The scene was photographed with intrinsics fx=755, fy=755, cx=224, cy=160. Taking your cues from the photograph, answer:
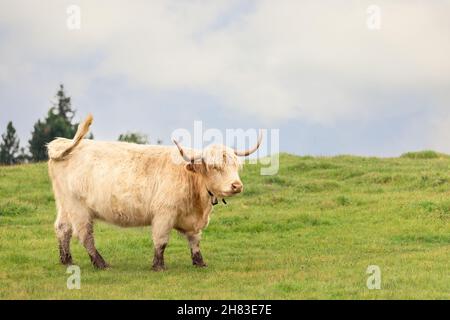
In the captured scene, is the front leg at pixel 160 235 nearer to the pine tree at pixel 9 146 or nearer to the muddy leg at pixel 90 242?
the muddy leg at pixel 90 242

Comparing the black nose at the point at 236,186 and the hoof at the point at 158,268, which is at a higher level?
the black nose at the point at 236,186

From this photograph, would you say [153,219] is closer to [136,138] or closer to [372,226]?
[372,226]

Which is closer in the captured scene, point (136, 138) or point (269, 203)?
point (269, 203)

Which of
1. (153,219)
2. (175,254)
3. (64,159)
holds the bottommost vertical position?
(175,254)

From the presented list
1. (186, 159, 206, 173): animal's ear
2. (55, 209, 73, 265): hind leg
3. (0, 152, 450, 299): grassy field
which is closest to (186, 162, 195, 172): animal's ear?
(186, 159, 206, 173): animal's ear

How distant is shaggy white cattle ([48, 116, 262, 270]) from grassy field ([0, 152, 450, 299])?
34.0 inches

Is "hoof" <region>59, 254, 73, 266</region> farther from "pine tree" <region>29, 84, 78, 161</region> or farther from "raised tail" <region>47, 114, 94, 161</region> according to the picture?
"pine tree" <region>29, 84, 78, 161</region>

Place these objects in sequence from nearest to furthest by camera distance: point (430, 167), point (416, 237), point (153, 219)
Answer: point (153, 219)
point (416, 237)
point (430, 167)

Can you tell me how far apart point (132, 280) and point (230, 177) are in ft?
8.47

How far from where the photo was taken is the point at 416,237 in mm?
19250

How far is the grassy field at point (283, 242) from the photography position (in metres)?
12.6

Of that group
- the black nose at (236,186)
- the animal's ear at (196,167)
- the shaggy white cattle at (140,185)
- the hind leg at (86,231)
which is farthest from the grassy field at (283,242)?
the animal's ear at (196,167)

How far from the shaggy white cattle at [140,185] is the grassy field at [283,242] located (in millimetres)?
864
